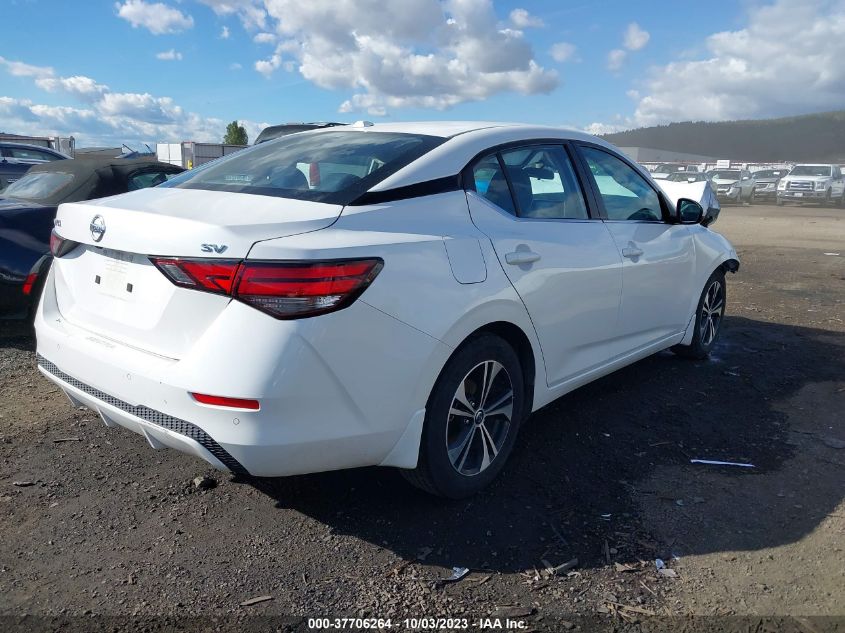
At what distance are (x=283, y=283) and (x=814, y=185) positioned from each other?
107 ft

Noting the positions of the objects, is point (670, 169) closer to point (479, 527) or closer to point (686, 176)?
point (686, 176)

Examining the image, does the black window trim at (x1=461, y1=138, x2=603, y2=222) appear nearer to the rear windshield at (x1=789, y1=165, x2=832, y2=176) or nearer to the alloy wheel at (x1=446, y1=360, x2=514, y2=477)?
the alloy wheel at (x1=446, y1=360, x2=514, y2=477)

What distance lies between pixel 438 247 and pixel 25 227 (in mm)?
4607

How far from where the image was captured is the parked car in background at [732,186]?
106 feet

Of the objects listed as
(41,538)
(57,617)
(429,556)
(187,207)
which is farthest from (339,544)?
(187,207)

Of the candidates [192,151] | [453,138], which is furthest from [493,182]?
[192,151]

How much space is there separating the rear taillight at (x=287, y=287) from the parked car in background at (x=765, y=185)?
34674mm

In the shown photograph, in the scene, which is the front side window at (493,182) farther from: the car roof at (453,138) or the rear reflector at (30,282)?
the rear reflector at (30,282)

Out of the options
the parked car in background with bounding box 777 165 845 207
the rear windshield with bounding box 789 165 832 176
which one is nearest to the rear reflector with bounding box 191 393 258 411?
the parked car in background with bounding box 777 165 845 207

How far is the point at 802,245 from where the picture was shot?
1443 cm

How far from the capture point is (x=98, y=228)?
2912mm

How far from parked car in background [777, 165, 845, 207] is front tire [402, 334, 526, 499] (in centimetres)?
3119

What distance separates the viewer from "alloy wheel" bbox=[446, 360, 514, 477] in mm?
3170

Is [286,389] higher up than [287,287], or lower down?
lower down
